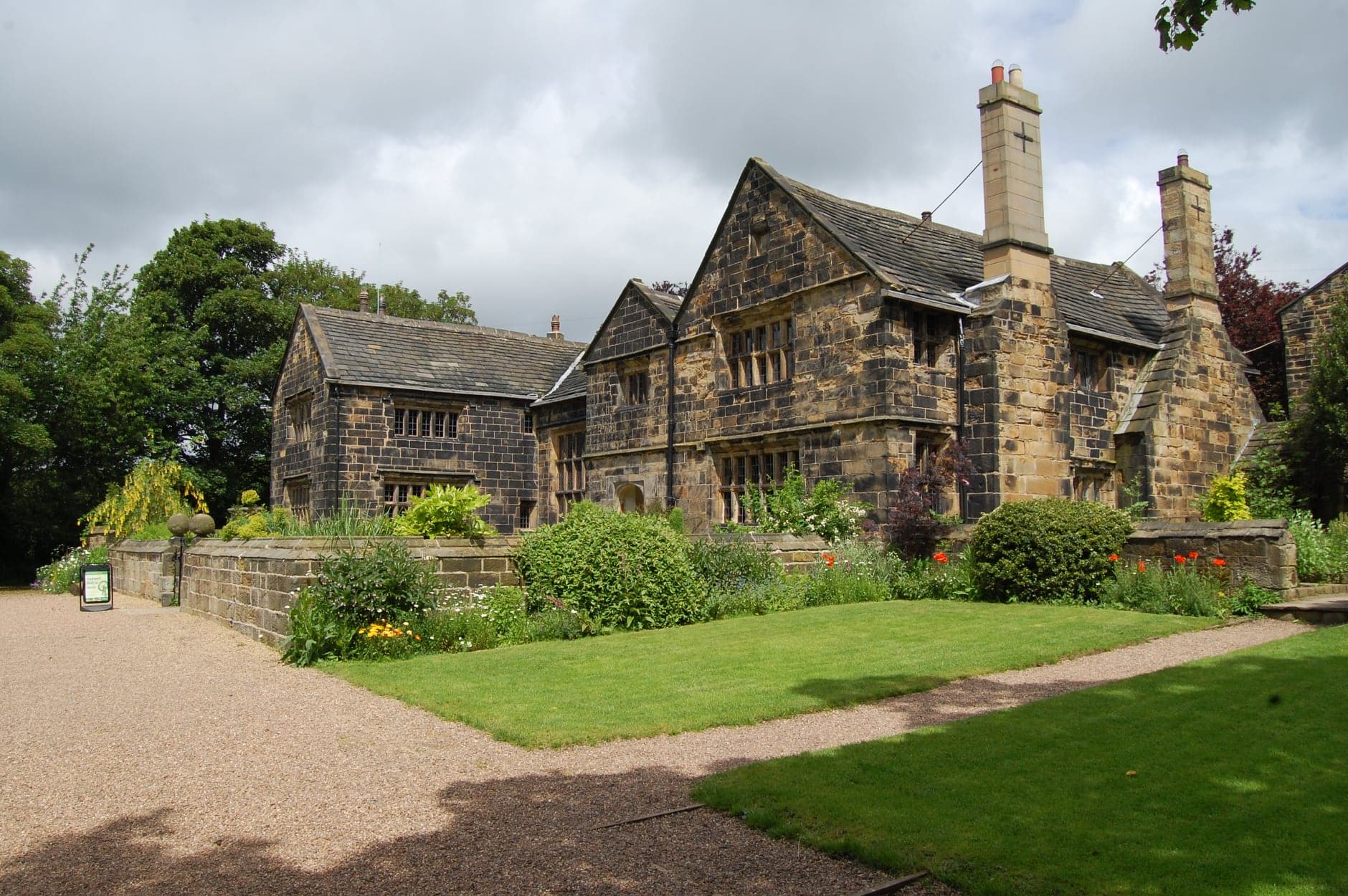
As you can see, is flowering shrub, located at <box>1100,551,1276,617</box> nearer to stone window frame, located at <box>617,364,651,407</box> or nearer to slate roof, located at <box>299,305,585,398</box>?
stone window frame, located at <box>617,364,651,407</box>

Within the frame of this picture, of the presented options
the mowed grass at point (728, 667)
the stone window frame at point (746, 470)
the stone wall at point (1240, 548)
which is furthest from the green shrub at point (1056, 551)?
the stone window frame at point (746, 470)

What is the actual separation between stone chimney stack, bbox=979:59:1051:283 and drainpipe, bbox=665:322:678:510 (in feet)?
23.9

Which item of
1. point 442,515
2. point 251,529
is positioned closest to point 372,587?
point 442,515

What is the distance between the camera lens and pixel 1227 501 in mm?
17062

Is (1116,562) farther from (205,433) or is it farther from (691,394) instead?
(205,433)

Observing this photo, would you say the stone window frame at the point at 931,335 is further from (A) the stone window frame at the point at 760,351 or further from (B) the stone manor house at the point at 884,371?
(A) the stone window frame at the point at 760,351

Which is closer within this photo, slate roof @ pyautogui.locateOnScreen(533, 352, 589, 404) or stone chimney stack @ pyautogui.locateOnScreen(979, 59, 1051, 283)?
stone chimney stack @ pyautogui.locateOnScreen(979, 59, 1051, 283)

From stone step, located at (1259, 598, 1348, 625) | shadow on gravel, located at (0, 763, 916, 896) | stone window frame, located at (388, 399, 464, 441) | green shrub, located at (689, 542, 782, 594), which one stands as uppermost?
stone window frame, located at (388, 399, 464, 441)

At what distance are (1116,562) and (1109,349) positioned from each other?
861 cm

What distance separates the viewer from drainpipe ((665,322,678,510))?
2269cm

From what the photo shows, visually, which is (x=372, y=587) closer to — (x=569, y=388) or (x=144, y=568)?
(x=144, y=568)

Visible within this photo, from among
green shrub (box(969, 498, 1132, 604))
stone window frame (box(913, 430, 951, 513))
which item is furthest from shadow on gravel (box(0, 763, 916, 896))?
stone window frame (box(913, 430, 951, 513))

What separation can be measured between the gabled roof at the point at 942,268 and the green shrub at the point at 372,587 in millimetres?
10427

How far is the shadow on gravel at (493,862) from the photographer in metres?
4.52
